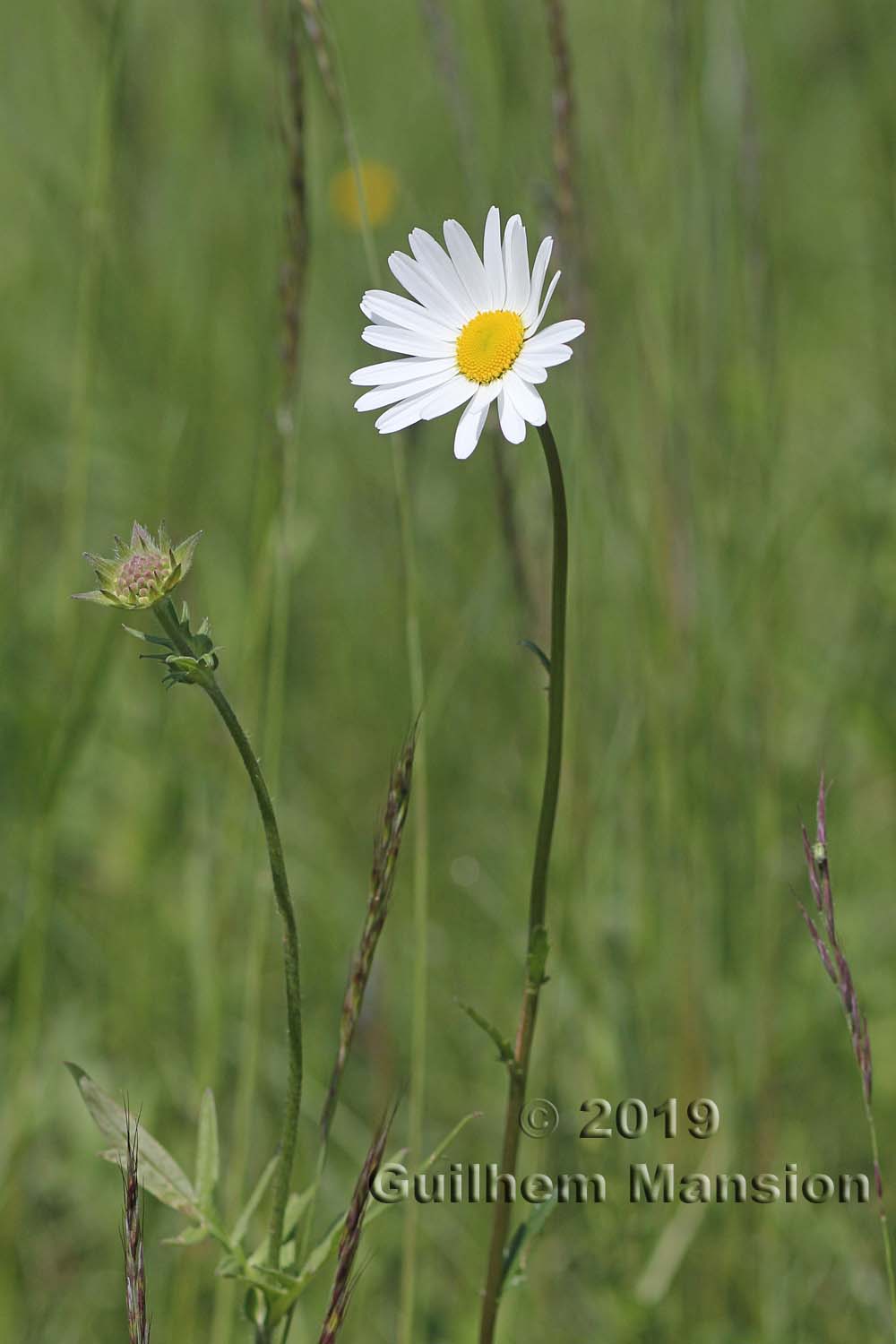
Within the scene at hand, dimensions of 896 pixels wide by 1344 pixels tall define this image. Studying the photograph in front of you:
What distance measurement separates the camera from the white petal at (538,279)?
810 millimetres

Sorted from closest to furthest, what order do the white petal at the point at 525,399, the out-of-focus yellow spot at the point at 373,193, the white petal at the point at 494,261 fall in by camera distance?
1. the white petal at the point at 525,399
2. the white petal at the point at 494,261
3. the out-of-focus yellow spot at the point at 373,193

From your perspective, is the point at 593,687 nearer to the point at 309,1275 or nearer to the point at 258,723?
the point at 258,723

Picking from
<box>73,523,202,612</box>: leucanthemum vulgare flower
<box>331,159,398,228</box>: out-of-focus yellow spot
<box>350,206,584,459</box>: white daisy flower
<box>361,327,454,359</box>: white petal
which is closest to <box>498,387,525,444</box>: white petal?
<box>350,206,584,459</box>: white daisy flower

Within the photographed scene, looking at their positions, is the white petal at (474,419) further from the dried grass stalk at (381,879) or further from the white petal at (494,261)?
the dried grass stalk at (381,879)

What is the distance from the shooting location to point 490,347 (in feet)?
3.01

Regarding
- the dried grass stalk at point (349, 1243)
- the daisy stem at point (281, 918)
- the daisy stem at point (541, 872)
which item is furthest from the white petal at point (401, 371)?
the dried grass stalk at point (349, 1243)

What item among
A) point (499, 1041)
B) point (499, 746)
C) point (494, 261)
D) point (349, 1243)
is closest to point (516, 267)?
point (494, 261)

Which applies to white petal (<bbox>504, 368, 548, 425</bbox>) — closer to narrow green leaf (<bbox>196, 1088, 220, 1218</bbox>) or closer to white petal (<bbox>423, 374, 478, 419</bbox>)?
white petal (<bbox>423, 374, 478, 419</bbox>)

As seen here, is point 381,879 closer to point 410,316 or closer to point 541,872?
point 541,872

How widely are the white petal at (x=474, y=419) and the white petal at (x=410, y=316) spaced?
0.09m

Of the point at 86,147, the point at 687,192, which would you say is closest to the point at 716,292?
the point at 687,192

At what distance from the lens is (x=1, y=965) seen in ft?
6.20

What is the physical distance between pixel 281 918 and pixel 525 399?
41 cm

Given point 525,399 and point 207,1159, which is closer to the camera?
point 525,399
